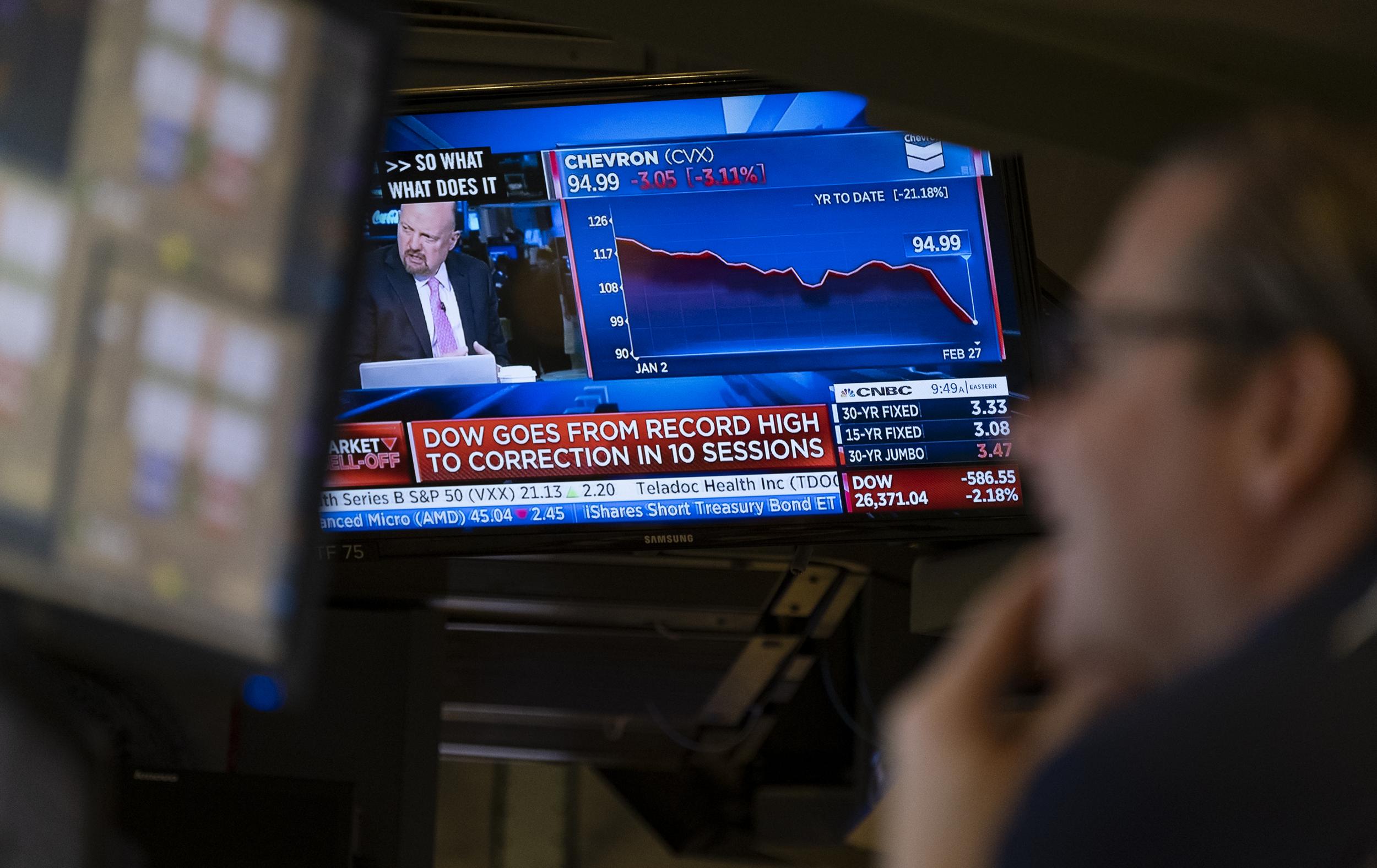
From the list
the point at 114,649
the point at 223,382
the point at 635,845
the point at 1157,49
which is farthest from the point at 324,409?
the point at 635,845

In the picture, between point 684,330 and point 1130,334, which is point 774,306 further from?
point 1130,334

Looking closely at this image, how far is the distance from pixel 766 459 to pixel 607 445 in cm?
25

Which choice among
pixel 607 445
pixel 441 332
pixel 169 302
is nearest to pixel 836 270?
pixel 607 445

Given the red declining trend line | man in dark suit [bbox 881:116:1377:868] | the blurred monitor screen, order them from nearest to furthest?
man in dark suit [bbox 881:116:1377:868] → the blurred monitor screen → the red declining trend line

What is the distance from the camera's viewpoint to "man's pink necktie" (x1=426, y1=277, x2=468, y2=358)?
2.35 meters

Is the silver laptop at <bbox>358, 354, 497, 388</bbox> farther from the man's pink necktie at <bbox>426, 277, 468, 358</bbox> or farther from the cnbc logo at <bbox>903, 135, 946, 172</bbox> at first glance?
the cnbc logo at <bbox>903, 135, 946, 172</bbox>

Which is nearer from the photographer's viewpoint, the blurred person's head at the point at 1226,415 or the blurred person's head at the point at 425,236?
the blurred person's head at the point at 1226,415

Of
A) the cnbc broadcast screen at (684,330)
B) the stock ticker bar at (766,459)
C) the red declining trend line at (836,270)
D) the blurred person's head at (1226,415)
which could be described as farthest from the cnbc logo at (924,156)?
the blurred person's head at (1226,415)

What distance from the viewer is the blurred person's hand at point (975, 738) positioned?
2.02ft

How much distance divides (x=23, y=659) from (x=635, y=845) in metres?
5.28

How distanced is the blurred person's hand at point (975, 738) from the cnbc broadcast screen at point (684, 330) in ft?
5.17

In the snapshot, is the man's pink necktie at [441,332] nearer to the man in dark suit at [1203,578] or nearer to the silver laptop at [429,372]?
the silver laptop at [429,372]

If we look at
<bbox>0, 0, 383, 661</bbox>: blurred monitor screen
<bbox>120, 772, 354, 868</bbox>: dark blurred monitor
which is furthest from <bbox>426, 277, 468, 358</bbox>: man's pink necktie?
<bbox>0, 0, 383, 661</bbox>: blurred monitor screen

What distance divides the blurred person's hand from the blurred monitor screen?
36 cm
